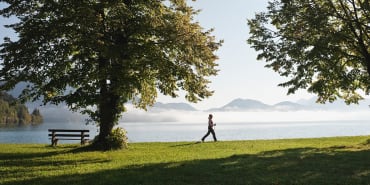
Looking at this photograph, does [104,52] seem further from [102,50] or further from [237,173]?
[237,173]

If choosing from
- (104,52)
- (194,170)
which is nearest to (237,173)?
(194,170)

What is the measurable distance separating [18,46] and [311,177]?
19.5 m

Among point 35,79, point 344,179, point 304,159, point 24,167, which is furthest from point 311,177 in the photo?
point 35,79

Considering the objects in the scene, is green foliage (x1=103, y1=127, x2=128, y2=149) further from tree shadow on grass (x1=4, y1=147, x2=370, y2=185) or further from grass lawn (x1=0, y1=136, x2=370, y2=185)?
tree shadow on grass (x1=4, y1=147, x2=370, y2=185)

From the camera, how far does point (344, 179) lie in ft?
52.3

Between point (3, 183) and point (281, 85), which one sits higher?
point (281, 85)

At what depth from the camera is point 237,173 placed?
17.3 meters

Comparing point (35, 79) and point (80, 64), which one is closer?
point (35, 79)

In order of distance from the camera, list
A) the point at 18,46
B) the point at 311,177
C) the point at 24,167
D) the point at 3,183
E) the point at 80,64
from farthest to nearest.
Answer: the point at 80,64 → the point at 18,46 → the point at 24,167 → the point at 311,177 → the point at 3,183

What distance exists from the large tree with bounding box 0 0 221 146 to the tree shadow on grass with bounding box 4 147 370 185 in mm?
9059

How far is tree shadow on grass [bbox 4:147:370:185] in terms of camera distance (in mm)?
15492

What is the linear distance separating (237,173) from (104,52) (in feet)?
40.7

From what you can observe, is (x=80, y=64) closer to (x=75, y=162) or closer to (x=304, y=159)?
(x=75, y=162)

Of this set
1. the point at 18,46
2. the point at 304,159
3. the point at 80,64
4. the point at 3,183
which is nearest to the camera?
the point at 3,183
